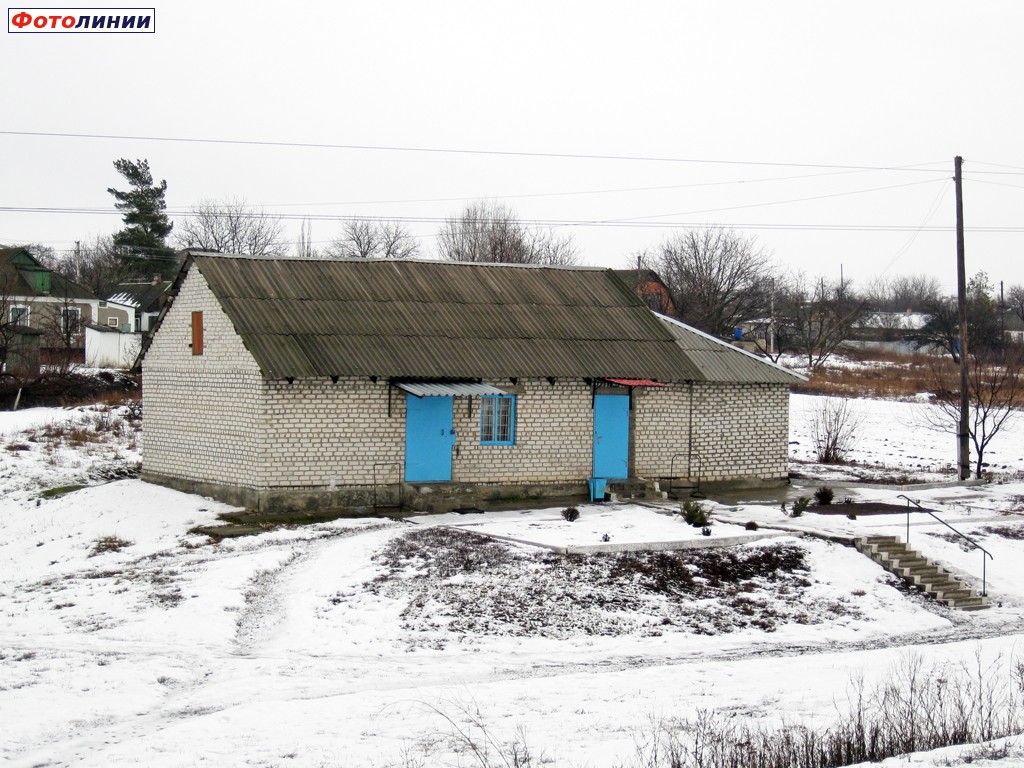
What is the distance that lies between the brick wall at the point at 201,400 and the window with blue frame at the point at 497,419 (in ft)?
15.9

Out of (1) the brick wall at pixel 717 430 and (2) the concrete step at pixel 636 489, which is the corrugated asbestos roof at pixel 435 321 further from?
(2) the concrete step at pixel 636 489

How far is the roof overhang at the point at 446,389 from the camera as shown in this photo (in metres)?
22.4

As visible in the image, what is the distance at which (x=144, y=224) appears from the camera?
7181cm

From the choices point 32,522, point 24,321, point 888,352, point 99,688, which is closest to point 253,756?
point 99,688

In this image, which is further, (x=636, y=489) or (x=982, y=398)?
(x=982, y=398)

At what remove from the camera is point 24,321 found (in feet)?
188

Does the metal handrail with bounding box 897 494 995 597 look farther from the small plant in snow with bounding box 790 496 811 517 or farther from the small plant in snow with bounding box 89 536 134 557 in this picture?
the small plant in snow with bounding box 89 536 134 557

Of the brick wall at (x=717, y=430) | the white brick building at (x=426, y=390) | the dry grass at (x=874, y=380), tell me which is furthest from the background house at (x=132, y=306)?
the brick wall at (x=717, y=430)

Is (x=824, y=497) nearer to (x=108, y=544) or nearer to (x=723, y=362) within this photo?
(x=723, y=362)

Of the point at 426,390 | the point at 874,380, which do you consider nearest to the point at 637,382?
the point at 426,390

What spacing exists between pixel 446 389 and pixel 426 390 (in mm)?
473

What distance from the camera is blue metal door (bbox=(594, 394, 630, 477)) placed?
24.7m

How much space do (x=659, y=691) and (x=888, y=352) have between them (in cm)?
7455

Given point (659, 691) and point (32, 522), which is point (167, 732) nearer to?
point (659, 691)
